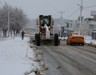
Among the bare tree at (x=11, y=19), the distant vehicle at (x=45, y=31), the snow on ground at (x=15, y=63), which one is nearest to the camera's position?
the snow on ground at (x=15, y=63)

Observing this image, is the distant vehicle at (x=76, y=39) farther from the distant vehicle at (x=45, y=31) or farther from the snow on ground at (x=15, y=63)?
the snow on ground at (x=15, y=63)

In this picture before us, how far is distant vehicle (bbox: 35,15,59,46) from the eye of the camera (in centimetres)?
3759

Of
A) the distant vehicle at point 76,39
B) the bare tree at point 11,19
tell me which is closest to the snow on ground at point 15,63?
the distant vehicle at point 76,39

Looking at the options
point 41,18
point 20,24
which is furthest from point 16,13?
point 41,18

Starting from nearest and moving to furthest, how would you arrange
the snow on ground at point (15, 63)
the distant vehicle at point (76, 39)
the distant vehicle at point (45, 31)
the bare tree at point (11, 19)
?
1. the snow on ground at point (15, 63)
2. the distant vehicle at point (45, 31)
3. the distant vehicle at point (76, 39)
4. the bare tree at point (11, 19)

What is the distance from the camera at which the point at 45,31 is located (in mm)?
39125

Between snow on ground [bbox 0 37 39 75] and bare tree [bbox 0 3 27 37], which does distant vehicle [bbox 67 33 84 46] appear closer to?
snow on ground [bbox 0 37 39 75]

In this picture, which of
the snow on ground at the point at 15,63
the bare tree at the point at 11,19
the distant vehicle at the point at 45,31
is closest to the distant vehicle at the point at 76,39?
the distant vehicle at the point at 45,31

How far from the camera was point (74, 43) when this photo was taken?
41250 millimetres

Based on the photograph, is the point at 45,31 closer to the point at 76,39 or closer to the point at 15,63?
the point at 76,39

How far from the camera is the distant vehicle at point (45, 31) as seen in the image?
37.6 meters

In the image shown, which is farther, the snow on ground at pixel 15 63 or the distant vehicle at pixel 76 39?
the distant vehicle at pixel 76 39

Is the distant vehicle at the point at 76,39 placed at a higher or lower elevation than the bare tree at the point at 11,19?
lower

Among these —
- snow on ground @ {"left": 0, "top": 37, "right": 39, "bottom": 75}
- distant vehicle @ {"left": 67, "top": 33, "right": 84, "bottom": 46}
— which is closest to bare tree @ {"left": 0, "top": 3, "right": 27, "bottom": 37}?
distant vehicle @ {"left": 67, "top": 33, "right": 84, "bottom": 46}
